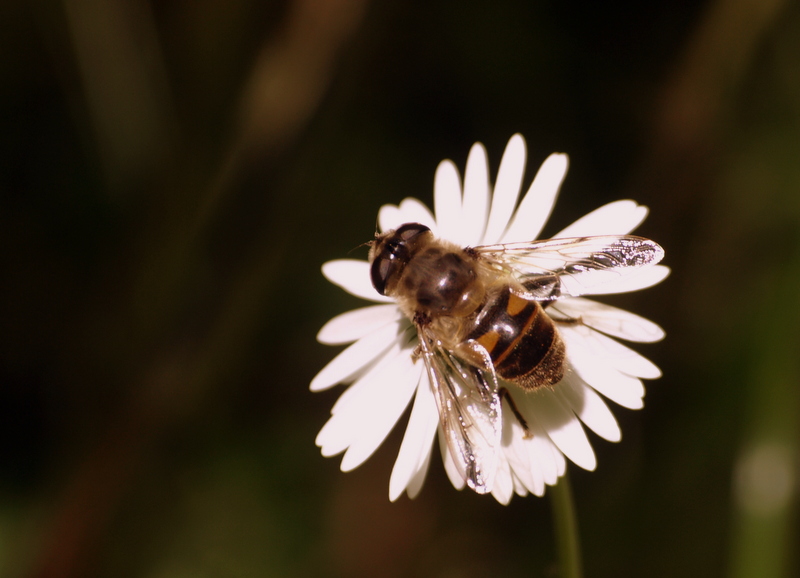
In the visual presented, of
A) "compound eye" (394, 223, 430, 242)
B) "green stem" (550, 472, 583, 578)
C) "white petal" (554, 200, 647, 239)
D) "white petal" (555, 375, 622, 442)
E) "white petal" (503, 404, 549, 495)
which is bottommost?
"green stem" (550, 472, 583, 578)

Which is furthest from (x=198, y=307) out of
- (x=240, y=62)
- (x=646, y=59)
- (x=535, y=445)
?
(x=646, y=59)

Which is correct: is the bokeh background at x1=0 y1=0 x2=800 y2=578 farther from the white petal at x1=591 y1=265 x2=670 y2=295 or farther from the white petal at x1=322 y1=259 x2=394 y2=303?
the white petal at x1=591 y1=265 x2=670 y2=295

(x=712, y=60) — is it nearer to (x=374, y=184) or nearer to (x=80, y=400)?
(x=374, y=184)

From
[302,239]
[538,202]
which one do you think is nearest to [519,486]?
[538,202]

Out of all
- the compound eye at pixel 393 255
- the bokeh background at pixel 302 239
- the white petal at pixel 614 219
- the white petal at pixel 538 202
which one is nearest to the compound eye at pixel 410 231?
the compound eye at pixel 393 255

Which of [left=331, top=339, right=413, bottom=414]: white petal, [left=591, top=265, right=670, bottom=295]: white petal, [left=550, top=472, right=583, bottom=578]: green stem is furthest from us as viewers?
[left=331, top=339, right=413, bottom=414]: white petal

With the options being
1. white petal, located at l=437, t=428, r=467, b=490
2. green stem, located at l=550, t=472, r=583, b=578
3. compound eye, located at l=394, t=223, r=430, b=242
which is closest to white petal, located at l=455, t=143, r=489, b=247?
compound eye, located at l=394, t=223, r=430, b=242

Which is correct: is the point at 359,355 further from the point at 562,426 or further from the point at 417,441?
the point at 562,426
